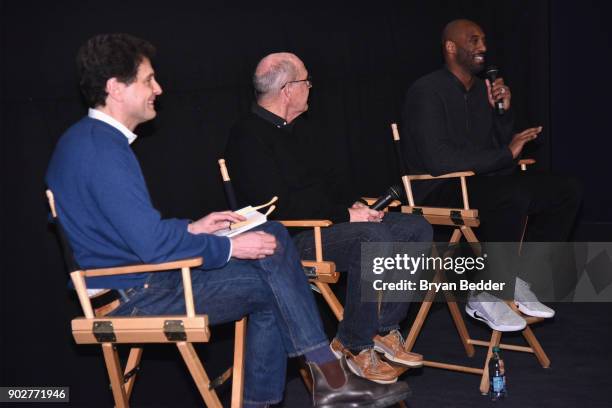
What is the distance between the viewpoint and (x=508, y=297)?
11.4 ft

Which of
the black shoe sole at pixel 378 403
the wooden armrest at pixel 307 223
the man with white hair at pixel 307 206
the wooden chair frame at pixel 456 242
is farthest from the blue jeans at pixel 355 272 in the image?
the wooden chair frame at pixel 456 242

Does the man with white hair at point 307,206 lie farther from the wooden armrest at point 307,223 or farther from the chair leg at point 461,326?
the chair leg at point 461,326

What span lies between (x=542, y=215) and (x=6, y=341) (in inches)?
98.0

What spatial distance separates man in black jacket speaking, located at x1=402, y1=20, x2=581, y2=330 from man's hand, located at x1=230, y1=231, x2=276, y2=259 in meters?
1.38

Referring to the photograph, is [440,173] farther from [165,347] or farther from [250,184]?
[165,347]

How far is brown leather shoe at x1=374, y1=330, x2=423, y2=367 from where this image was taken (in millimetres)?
3029

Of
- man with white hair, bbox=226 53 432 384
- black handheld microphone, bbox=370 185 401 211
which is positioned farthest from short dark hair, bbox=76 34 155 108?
black handheld microphone, bbox=370 185 401 211

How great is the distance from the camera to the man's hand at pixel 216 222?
262 cm

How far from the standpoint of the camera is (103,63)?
238 cm

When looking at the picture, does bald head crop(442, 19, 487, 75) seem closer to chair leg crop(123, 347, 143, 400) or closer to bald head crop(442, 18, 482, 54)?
bald head crop(442, 18, 482, 54)

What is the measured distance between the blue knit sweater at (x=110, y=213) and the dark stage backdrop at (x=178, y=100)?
57 cm

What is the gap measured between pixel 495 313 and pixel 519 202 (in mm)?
546

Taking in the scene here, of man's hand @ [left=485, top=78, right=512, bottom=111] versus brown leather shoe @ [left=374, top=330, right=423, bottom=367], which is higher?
man's hand @ [left=485, top=78, right=512, bottom=111]

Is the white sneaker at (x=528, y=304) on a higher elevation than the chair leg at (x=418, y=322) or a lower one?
higher
